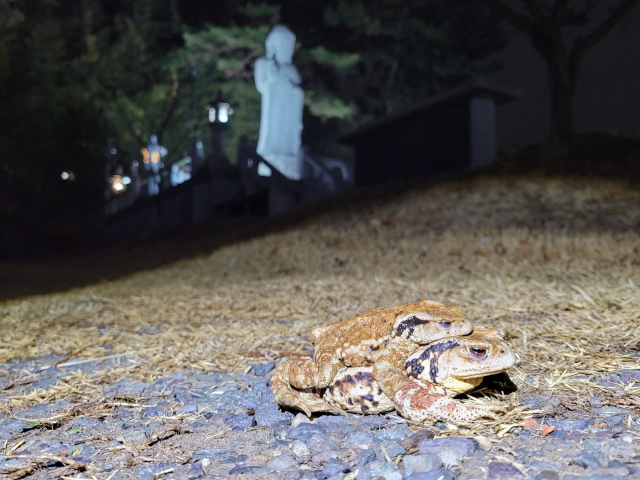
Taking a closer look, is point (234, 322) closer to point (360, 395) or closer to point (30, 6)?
point (360, 395)

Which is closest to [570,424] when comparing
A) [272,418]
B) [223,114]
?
[272,418]

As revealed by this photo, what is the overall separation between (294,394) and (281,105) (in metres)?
21.1

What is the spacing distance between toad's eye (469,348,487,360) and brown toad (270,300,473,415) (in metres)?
0.10

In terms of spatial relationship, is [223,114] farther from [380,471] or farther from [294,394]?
[380,471]

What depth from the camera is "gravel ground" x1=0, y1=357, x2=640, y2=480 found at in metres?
1.65

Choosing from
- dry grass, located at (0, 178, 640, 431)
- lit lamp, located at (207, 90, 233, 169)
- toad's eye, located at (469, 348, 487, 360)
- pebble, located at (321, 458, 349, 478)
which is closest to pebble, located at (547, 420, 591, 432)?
dry grass, located at (0, 178, 640, 431)

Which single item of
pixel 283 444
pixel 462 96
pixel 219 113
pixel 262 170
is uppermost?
pixel 219 113

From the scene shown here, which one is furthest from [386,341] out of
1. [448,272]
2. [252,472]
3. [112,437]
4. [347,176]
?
[347,176]

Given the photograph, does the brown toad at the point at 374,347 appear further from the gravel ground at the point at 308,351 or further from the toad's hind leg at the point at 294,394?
the gravel ground at the point at 308,351

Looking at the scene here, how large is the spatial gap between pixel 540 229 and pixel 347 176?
21.9 metres

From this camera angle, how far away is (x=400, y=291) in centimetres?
461

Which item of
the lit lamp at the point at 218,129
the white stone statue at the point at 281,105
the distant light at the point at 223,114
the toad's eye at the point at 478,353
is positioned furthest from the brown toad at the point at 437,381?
the white stone statue at the point at 281,105

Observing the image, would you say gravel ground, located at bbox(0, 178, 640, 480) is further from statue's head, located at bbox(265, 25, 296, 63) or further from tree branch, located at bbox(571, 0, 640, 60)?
statue's head, located at bbox(265, 25, 296, 63)

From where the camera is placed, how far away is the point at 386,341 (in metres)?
2.13
